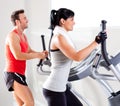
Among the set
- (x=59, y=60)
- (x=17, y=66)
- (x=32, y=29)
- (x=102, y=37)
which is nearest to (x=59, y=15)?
(x=59, y=60)

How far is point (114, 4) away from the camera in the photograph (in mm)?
3100

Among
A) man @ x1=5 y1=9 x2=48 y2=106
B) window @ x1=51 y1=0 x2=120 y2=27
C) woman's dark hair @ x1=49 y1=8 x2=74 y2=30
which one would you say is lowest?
man @ x1=5 y1=9 x2=48 y2=106

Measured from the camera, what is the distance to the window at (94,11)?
3111mm

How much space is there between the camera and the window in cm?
311

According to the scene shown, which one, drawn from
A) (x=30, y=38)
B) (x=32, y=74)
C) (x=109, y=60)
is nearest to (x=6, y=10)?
(x=30, y=38)

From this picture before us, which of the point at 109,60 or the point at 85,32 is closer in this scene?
the point at 109,60

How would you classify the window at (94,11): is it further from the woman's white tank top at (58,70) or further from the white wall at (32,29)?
the woman's white tank top at (58,70)

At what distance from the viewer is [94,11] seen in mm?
3348

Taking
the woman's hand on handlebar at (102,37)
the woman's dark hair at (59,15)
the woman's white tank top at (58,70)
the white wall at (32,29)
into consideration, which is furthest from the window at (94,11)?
the woman's hand on handlebar at (102,37)

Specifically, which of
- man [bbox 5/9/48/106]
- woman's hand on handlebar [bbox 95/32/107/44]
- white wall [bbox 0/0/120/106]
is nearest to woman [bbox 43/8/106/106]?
woman's hand on handlebar [bbox 95/32/107/44]

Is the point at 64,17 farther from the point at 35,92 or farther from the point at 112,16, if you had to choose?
the point at 35,92

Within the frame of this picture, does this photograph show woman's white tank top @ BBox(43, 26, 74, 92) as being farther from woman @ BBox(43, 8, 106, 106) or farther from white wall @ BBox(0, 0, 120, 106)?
white wall @ BBox(0, 0, 120, 106)

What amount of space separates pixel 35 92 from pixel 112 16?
6.24 feet

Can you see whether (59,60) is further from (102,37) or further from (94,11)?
(94,11)
